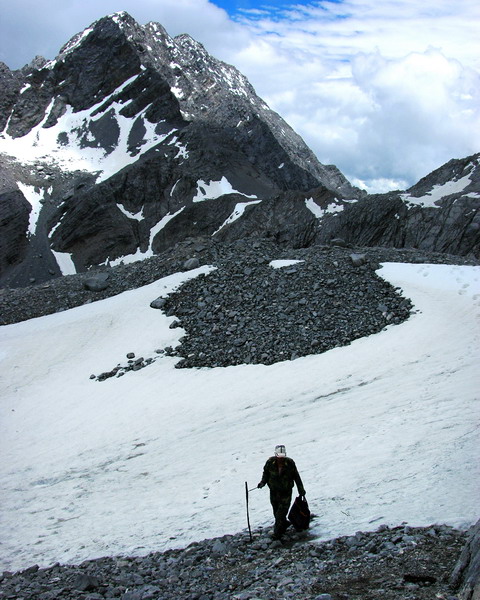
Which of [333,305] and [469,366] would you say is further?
[333,305]

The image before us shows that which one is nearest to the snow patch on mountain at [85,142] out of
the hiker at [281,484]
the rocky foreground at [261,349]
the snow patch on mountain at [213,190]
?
the snow patch on mountain at [213,190]

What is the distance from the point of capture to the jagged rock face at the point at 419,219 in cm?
7669

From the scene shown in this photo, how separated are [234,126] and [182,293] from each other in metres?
132

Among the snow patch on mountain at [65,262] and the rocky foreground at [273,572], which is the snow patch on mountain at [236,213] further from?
the rocky foreground at [273,572]

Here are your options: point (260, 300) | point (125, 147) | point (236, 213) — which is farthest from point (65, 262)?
point (260, 300)

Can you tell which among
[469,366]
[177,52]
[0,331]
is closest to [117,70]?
[177,52]

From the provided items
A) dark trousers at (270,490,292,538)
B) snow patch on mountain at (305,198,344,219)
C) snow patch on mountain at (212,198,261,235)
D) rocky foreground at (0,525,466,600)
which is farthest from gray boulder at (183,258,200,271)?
snow patch on mountain at (212,198,261,235)

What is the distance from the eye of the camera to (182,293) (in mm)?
28656

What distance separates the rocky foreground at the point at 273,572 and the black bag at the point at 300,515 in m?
0.22

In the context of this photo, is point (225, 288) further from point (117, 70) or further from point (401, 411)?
point (117, 70)

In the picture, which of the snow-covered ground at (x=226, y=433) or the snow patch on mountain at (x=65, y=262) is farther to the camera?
the snow patch on mountain at (x=65, y=262)

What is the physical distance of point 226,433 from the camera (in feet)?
57.9

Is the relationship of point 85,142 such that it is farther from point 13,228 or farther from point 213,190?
point 213,190

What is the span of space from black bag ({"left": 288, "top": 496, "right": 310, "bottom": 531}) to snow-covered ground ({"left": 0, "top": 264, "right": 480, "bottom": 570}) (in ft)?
1.14
